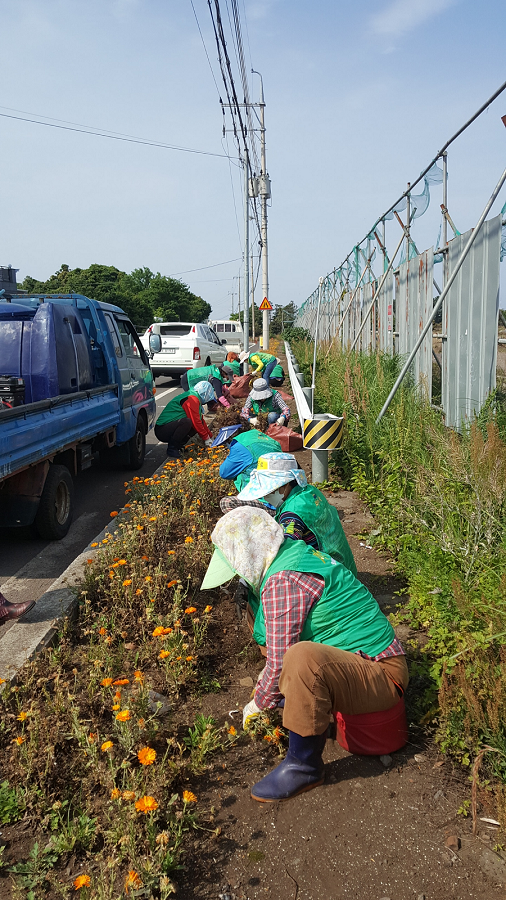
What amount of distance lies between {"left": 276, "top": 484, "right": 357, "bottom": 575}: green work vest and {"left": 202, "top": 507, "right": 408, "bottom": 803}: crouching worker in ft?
1.65

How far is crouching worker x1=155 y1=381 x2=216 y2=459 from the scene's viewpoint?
28.1 feet

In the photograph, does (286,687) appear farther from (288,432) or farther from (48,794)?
(288,432)

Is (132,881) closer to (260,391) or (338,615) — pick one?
(338,615)

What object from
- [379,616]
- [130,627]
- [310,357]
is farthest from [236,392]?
[379,616]

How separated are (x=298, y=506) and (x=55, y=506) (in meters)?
3.30

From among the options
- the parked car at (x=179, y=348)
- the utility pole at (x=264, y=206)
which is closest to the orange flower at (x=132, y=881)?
the parked car at (x=179, y=348)

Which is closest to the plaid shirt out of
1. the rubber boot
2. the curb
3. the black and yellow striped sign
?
the curb

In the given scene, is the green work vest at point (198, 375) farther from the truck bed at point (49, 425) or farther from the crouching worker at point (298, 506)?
the crouching worker at point (298, 506)

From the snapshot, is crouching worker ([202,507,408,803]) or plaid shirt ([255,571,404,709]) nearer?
crouching worker ([202,507,408,803])

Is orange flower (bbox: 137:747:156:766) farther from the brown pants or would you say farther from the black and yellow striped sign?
the black and yellow striped sign

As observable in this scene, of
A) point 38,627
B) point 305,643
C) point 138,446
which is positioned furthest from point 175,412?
point 305,643

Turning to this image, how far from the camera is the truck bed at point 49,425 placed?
5.04 meters

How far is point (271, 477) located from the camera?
11.6 ft

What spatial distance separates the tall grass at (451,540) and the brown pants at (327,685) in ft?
0.82
